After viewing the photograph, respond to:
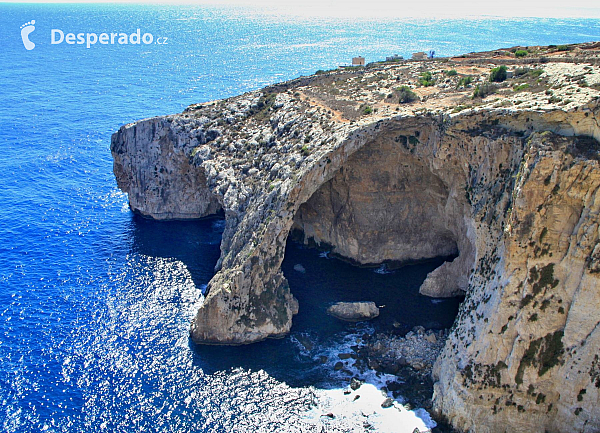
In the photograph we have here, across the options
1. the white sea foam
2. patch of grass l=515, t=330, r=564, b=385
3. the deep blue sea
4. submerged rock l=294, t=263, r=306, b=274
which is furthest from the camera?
submerged rock l=294, t=263, r=306, b=274

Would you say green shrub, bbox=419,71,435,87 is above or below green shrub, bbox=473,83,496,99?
above

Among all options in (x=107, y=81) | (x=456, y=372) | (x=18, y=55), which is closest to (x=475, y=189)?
(x=456, y=372)

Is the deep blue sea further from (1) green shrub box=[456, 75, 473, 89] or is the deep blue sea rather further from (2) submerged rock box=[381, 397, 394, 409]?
(1) green shrub box=[456, 75, 473, 89]

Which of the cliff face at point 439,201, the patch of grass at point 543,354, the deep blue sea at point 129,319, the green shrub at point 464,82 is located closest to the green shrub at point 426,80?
the cliff face at point 439,201

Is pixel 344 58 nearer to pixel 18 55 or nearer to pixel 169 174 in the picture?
pixel 18 55

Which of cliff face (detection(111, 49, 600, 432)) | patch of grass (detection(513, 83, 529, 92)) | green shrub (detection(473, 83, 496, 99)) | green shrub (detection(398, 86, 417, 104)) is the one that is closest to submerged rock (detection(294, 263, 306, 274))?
cliff face (detection(111, 49, 600, 432))

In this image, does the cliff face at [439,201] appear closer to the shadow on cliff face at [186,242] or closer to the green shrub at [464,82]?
the green shrub at [464,82]

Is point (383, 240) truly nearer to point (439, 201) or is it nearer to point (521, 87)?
point (439, 201)

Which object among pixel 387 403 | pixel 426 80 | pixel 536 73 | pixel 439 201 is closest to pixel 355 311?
pixel 387 403
